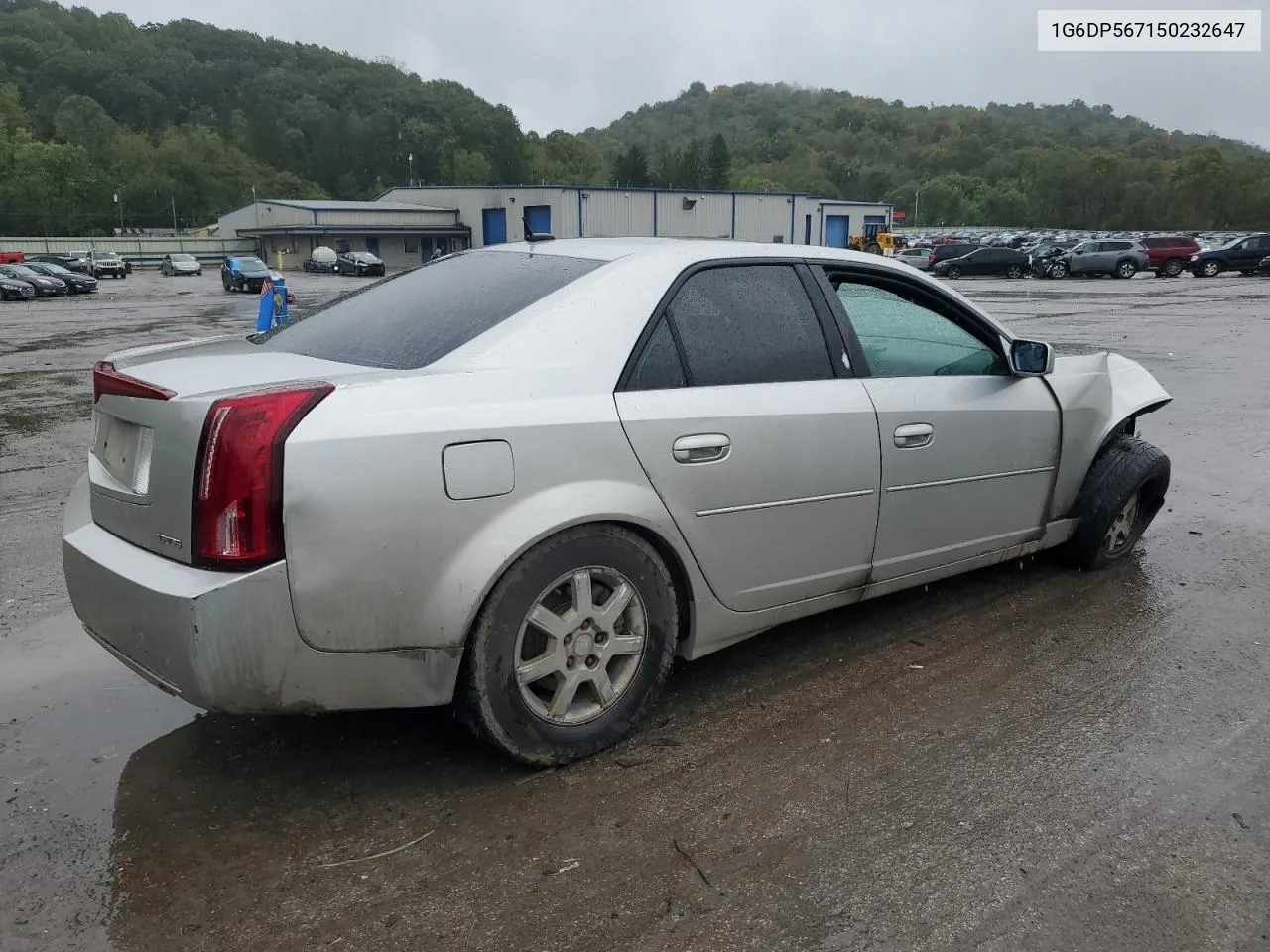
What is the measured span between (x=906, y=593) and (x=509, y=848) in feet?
8.48

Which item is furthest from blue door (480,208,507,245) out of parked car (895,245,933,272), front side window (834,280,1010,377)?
front side window (834,280,1010,377)

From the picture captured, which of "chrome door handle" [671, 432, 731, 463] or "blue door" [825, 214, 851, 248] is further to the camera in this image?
"blue door" [825, 214, 851, 248]

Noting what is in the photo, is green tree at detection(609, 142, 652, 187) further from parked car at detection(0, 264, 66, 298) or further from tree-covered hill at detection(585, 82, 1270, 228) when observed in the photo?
parked car at detection(0, 264, 66, 298)

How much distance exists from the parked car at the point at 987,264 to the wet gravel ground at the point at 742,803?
1634 inches

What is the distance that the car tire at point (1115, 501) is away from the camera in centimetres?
469

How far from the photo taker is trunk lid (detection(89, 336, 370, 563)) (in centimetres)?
266

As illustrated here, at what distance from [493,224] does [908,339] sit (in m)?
65.2

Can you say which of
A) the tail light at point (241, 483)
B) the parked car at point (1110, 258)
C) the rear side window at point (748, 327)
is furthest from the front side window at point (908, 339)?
the parked car at point (1110, 258)

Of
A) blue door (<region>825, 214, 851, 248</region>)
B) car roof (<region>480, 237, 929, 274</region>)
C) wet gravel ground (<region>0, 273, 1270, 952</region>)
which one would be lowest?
wet gravel ground (<region>0, 273, 1270, 952</region>)

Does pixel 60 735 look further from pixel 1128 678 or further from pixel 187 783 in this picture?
pixel 1128 678

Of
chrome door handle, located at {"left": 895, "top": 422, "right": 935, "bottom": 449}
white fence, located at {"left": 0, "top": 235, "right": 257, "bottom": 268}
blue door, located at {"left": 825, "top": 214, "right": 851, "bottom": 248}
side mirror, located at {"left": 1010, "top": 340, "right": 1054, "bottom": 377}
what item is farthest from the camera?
white fence, located at {"left": 0, "top": 235, "right": 257, "bottom": 268}

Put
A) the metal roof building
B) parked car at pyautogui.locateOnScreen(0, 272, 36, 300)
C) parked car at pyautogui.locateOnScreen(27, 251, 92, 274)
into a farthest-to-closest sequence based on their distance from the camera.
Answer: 1. the metal roof building
2. parked car at pyautogui.locateOnScreen(27, 251, 92, 274)
3. parked car at pyautogui.locateOnScreen(0, 272, 36, 300)

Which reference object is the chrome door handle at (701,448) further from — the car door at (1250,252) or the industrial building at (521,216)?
the industrial building at (521,216)

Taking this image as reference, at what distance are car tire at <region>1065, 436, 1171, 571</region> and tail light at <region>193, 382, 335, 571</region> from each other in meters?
3.67
